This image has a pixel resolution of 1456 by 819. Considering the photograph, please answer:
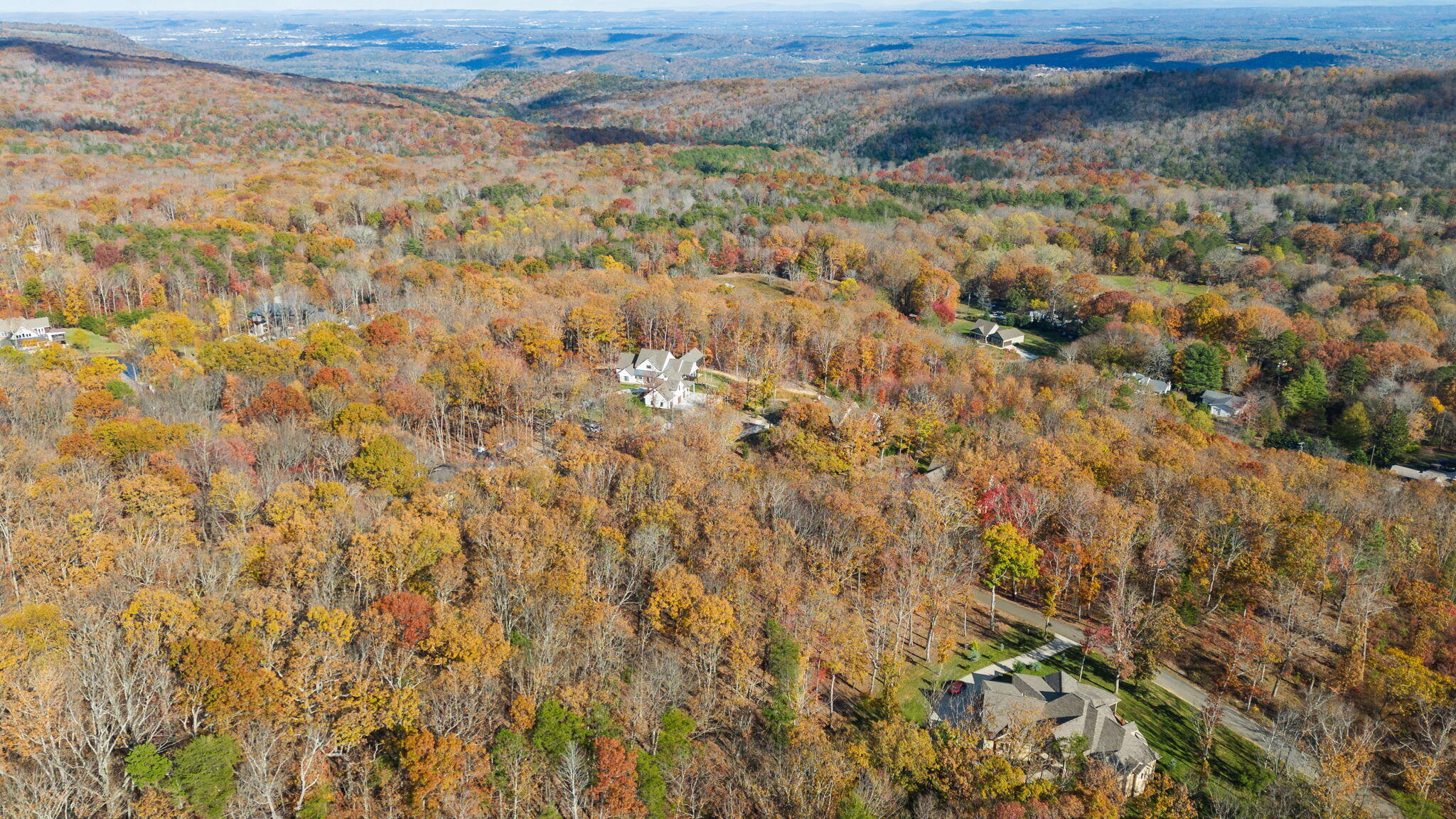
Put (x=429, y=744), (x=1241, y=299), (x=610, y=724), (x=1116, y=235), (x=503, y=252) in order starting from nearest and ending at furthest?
(x=429, y=744), (x=610, y=724), (x=1241, y=299), (x=503, y=252), (x=1116, y=235)

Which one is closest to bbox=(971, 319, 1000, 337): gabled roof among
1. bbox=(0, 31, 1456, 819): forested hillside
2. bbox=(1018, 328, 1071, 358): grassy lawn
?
bbox=(0, 31, 1456, 819): forested hillside

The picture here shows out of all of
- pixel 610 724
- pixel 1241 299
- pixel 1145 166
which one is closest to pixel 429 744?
pixel 610 724

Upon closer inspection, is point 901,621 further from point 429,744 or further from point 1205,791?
point 429,744

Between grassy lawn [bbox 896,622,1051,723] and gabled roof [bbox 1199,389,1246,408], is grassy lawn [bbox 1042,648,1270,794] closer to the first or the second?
grassy lawn [bbox 896,622,1051,723]

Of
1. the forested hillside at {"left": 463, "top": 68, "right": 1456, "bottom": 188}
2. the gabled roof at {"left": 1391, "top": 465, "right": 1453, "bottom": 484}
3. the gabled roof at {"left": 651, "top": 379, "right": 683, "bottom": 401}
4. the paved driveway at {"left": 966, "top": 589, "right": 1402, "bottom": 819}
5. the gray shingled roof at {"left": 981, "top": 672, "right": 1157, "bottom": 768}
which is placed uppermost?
the forested hillside at {"left": 463, "top": 68, "right": 1456, "bottom": 188}

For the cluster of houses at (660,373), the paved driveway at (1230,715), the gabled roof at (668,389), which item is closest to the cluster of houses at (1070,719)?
the paved driveway at (1230,715)

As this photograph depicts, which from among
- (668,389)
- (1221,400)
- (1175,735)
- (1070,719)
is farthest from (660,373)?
(1221,400)
